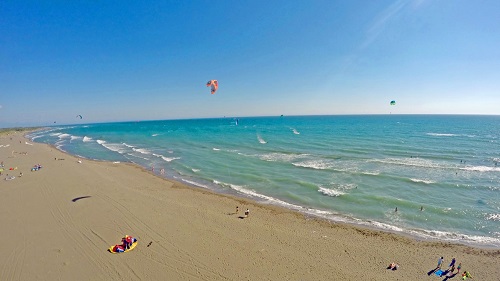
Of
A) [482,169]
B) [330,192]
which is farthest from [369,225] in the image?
[482,169]

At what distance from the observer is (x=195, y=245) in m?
15.1

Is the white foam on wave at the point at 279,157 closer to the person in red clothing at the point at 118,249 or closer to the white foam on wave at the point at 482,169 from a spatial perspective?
the white foam on wave at the point at 482,169

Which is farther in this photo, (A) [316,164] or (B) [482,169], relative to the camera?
(A) [316,164]

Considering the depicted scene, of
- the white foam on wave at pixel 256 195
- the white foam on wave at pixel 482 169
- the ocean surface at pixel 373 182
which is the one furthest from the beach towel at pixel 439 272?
the white foam on wave at pixel 482 169

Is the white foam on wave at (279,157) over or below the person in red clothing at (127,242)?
over

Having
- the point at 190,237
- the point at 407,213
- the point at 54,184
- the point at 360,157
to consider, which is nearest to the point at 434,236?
the point at 407,213

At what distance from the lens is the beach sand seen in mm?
12680

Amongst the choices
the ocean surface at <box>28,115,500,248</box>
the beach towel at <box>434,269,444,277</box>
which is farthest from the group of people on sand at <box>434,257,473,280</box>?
the ocean surface at <box>28,115,500,248</box>

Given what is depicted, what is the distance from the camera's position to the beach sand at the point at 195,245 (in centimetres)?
1268

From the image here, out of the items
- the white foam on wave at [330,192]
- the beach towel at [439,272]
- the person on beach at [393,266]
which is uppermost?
the white foam on wave at [330,192]

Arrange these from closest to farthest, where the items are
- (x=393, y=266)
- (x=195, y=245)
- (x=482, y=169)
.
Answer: (x=393, y=266), (x=195, y=245), (x=482, y=169)

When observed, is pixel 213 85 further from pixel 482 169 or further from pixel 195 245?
pixel 482 169

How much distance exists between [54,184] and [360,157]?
40.5 m

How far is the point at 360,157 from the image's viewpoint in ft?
127
